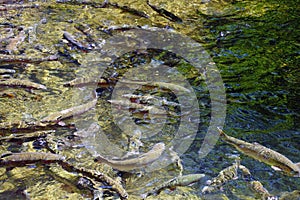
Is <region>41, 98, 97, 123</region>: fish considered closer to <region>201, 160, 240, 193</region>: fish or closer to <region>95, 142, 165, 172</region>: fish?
<region>95, 142, 165, 172</region>: fish

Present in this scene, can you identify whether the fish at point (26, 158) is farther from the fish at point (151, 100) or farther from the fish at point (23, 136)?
the fish at point (151, 100)

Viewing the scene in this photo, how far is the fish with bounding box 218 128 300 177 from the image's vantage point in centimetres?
468

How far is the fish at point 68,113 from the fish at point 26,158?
730mm

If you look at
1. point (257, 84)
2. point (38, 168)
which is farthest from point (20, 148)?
point (257, 84)

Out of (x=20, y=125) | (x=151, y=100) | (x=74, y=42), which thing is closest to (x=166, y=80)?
(x=151, y=100)

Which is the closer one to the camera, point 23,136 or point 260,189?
point 260,189

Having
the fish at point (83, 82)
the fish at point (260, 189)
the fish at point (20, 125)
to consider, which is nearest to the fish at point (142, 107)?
the fish at point (83, 82)

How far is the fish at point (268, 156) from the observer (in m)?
4.68

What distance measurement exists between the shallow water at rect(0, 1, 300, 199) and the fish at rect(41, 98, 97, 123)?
101mm

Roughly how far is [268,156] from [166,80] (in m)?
2.47

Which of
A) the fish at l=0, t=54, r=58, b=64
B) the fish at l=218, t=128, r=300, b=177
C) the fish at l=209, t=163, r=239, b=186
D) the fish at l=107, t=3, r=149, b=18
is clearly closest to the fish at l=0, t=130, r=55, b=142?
the fish at l=0, t=54, r=58, b=64

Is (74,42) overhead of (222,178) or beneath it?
beneath

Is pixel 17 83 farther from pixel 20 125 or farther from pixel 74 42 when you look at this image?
pixel 74 42

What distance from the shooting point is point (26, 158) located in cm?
485
